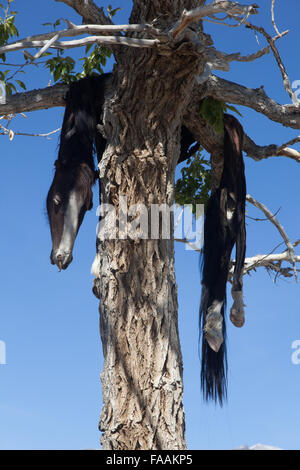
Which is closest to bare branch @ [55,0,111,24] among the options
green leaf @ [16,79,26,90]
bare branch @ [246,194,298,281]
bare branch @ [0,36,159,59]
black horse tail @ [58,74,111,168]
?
black horse tail @ [58,74,111,168]

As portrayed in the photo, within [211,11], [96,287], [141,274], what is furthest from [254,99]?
[96,287]

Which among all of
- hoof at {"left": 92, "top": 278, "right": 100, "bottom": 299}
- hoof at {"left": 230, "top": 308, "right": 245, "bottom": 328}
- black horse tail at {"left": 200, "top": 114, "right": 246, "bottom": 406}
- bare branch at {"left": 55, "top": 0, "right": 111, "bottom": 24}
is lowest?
hoof at {"left": 230, "top": 308, "right": 245, "bottom": 328}

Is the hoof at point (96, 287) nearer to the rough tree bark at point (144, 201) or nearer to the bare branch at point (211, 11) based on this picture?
the rough tree bark at point (144, 201)

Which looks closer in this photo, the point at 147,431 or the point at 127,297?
the point at 147,431

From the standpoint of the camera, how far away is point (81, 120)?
18.4ft

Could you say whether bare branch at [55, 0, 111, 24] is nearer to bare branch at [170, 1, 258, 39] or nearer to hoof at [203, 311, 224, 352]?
bare branch at [170, 1, 258, 39]

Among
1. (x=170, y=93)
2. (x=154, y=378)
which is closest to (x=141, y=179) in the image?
(x=170, y=93)

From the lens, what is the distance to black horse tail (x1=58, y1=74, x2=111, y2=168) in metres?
5.55

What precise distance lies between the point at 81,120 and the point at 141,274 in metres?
1.69

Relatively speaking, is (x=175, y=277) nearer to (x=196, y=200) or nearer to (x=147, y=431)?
(x=147, y=431)

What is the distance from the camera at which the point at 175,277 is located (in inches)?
202

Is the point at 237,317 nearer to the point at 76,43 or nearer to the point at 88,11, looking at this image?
the point at 76,43

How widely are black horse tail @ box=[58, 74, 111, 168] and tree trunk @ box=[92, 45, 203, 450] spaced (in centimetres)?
27

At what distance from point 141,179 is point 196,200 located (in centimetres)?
223
